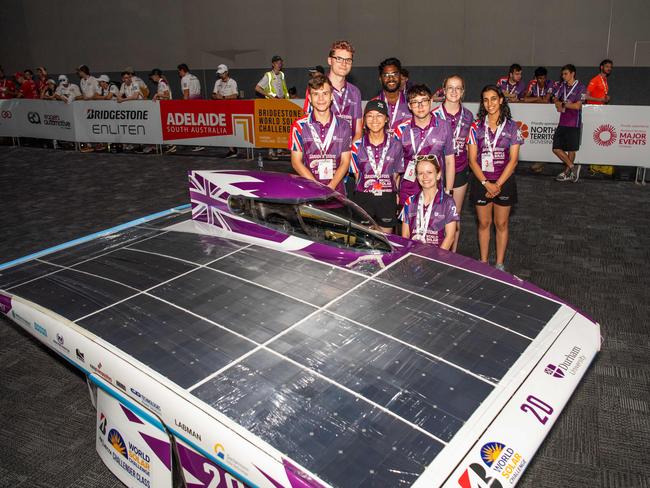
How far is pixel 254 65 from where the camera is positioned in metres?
15.1

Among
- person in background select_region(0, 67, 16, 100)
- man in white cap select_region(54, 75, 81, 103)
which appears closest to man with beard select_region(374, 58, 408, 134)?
Result: man in white cap select_region(54, 75, 81, 103)

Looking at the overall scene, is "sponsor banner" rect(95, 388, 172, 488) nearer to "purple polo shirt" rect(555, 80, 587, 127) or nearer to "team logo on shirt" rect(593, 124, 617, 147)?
"purple polo shirt" rect(555, 80, 587, 127)

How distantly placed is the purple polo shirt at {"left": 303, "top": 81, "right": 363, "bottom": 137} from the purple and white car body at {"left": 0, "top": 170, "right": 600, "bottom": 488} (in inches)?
51.3

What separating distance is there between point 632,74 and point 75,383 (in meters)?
12.3

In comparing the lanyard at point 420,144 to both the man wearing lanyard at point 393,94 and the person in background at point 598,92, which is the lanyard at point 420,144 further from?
the person in background at point 598,92

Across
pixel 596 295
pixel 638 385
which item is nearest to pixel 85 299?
pixel 638 385

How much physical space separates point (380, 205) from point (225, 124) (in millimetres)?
7461

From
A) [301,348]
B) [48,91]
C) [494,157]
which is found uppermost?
[48,91]

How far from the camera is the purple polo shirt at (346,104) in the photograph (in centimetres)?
509

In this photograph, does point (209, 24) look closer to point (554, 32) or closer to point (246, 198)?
point (554, 32)

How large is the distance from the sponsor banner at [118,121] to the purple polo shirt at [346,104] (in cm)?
787

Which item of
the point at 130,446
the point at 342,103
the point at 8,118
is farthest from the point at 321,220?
the point at 8,118

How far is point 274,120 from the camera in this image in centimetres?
1084

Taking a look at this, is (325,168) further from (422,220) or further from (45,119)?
(45,119)
